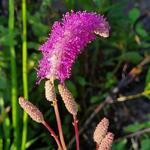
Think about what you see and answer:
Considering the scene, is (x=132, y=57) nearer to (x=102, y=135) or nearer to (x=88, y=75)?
(x=88, y=75)

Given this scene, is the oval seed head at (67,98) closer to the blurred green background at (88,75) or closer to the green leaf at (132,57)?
the blurred green background at (88,75)

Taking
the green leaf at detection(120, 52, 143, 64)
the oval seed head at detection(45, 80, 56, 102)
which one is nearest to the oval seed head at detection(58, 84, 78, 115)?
the oval seed head at detection(45, 80, 56, 102)

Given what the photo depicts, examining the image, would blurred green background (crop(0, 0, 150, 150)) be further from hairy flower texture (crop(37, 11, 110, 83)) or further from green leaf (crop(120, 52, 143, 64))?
hairy flower texture (crop(37, 11, 110, 83))

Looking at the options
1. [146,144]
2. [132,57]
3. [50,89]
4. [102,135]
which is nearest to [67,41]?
[50,89]

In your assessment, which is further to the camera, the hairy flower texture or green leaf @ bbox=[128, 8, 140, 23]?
green leaf @ bbox=[128, 8, 140, 23]

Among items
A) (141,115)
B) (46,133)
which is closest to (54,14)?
(46,133)
